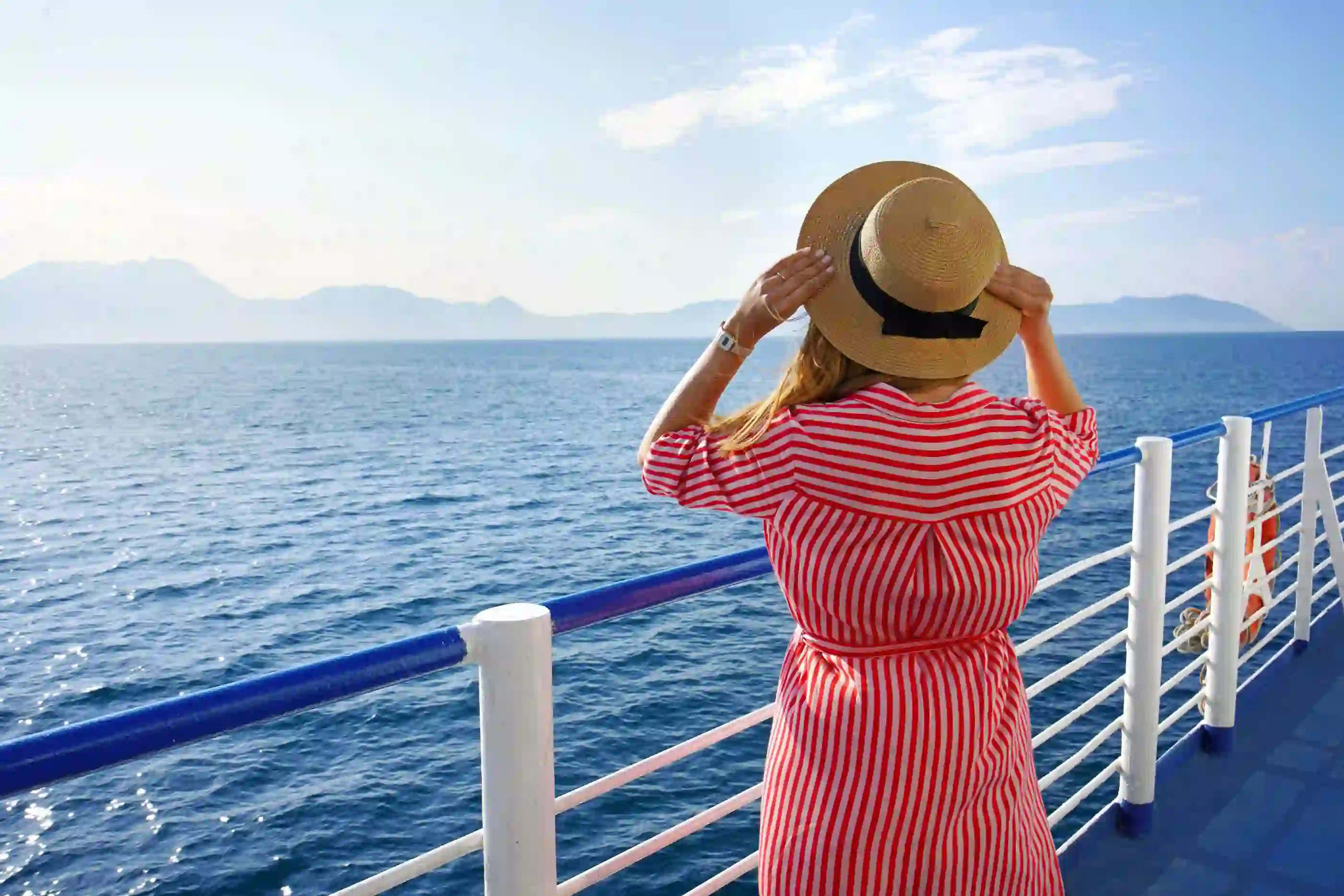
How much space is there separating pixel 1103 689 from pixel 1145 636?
2.42ft

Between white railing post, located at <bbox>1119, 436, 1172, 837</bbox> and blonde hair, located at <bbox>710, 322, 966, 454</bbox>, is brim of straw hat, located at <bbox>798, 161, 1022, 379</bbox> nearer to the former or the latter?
blonde hair, located at <bbox>710, 322, 966, 454</bbox>

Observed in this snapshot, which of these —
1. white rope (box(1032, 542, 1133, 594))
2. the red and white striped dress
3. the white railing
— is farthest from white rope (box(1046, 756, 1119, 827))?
the red and white striped dress

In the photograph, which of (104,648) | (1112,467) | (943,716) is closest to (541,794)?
(943,716)

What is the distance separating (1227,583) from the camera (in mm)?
3383

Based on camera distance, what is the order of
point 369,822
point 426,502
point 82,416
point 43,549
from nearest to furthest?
point 369,822 → point 43,549 → point 426,502 → point 82,416

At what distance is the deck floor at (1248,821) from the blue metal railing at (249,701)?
1.86 m

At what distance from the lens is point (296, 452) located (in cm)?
4609

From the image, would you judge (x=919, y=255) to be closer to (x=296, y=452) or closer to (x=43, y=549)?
(x=43, y=549)

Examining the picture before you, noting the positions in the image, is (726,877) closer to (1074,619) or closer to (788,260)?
(1074,619)

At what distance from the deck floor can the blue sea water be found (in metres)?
1.62

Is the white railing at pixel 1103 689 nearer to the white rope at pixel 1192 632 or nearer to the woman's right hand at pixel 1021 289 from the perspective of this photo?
the white rope at pixel 1192 632

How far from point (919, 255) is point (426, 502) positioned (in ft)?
108

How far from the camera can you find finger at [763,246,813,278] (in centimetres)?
130

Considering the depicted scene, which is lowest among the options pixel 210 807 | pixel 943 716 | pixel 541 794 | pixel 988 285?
pixel 210 807
